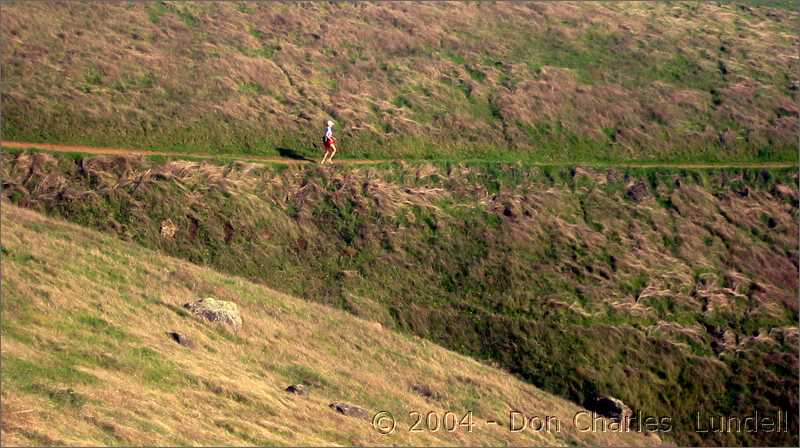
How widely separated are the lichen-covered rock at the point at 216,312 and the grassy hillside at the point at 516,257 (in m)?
4.45

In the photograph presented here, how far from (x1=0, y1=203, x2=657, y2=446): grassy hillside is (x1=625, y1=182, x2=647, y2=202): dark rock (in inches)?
503

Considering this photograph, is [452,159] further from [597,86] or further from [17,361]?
[17,361]

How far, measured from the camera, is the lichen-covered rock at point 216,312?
28.4 metres

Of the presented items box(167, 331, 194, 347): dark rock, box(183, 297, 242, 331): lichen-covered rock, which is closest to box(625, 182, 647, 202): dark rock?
box(183, 297, 242, 331): lichen-covered rock

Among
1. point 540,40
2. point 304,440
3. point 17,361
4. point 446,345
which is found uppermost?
point 540,40

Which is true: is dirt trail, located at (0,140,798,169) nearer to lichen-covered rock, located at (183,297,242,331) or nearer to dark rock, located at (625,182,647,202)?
dark rock, located at (625,182,647,202)

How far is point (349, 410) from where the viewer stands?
83.4ft

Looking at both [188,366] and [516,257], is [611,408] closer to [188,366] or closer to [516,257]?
[516,257]

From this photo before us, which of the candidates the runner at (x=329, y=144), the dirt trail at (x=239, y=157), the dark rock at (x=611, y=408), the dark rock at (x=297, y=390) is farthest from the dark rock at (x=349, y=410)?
the dirt trail at (x=239, y=157)

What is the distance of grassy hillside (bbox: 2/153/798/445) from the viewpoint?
3259cm

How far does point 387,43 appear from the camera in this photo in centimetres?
4981

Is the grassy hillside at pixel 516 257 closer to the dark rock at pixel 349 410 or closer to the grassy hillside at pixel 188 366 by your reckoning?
the grassy hillside at pixel 188 366

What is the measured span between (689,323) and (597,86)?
18.3m

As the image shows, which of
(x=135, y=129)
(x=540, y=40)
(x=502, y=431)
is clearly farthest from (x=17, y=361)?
(x=540, y=40)
